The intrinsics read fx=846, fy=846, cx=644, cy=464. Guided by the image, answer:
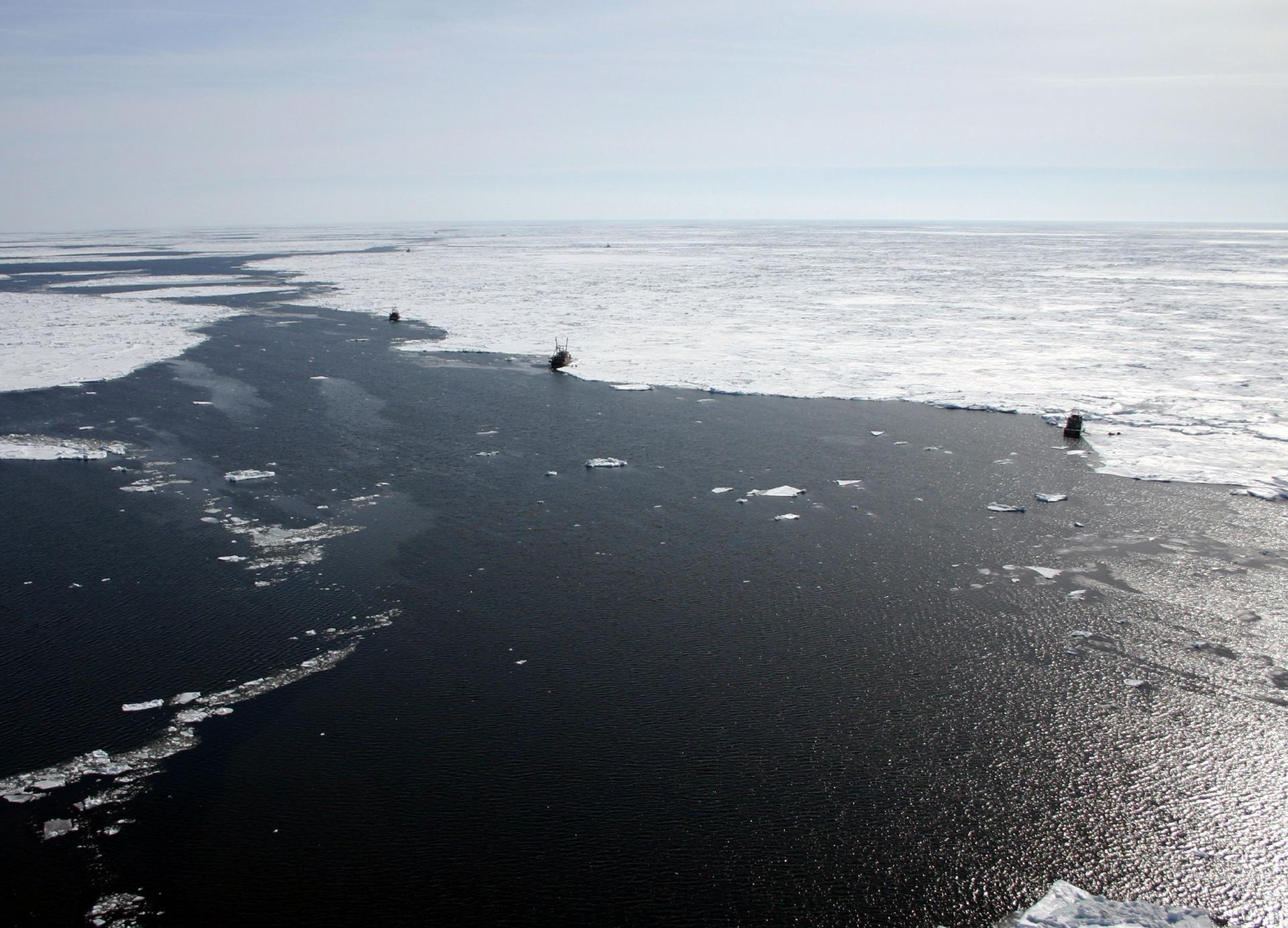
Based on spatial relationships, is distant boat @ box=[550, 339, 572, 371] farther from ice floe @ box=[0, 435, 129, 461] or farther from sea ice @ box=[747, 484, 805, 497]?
sea ice @ box=[747, 484, 805, 497]

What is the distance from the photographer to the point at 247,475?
1061 cm

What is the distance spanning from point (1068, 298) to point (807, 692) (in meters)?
26.9

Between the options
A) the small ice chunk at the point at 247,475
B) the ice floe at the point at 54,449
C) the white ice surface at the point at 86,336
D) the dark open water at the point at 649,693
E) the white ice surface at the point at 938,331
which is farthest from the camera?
the white ice surface at the point at 86,336

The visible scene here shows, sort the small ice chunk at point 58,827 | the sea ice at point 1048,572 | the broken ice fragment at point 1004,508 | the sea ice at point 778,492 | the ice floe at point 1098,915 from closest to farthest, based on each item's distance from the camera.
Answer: the ice floe at point 1098,915, the small ice chunk at point 58,827, the sea ice at point 1048,572, the broken ice fragment at point 1004,508, the sea ice at point 778,492

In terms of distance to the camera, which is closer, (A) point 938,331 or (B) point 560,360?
(B) point 560,360

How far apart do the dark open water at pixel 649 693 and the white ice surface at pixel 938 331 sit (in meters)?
3.24

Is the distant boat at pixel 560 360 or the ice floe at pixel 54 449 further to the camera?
the distant boat at pixel 560 360

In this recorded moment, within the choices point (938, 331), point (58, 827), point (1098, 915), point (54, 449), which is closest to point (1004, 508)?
point (1098, 915)

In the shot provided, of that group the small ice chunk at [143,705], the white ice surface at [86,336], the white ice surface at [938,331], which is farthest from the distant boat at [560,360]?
the small ice chunk at [143,705]

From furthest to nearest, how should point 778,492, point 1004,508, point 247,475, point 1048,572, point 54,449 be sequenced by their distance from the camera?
point 54,449 < point 247,475 < point 778,492 < point 1004,508 < point 1048,572

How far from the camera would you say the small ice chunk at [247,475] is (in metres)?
10.5

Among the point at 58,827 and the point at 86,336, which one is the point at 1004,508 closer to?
the point at 58,827

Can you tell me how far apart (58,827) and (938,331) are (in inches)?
810

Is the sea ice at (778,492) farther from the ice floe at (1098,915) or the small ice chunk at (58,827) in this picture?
the small ice chunk at (58,827)
